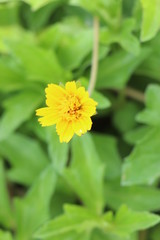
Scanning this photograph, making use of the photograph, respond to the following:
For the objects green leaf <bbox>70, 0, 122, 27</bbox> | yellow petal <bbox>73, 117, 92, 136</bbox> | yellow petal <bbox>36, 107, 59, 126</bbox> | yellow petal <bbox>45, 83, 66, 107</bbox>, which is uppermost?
green leaf <bbox>70, 0, 122, 27</bbox>

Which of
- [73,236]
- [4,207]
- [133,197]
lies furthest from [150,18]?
[4,207]

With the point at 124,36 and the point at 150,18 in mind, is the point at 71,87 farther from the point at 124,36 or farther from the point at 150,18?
the point at 124,36

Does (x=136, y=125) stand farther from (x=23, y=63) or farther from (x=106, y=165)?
(x=23, y=63)

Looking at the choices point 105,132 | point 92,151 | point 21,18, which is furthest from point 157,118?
point 21,18

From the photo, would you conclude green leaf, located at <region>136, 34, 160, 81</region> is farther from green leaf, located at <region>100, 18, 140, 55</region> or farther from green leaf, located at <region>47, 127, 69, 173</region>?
green leaf, located at <region>47, 127, 69, 173</region>

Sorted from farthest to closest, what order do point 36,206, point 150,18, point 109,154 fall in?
1. point 109,154
2. point 36,206
3. point 150,18

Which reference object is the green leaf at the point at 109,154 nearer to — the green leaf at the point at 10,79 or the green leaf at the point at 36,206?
the green leaf at the point at 36,206

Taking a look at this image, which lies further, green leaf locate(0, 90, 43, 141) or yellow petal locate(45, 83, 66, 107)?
green leaf locate(0, 90, 43, 141)

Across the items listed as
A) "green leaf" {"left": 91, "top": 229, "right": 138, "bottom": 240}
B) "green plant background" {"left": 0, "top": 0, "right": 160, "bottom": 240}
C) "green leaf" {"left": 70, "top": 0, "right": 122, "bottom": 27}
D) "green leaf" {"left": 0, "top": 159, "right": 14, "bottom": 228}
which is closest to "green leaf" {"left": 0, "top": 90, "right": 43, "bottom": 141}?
"green plant background" {"left": 0, "top": 0, "right": 160, "bottom": 240}
